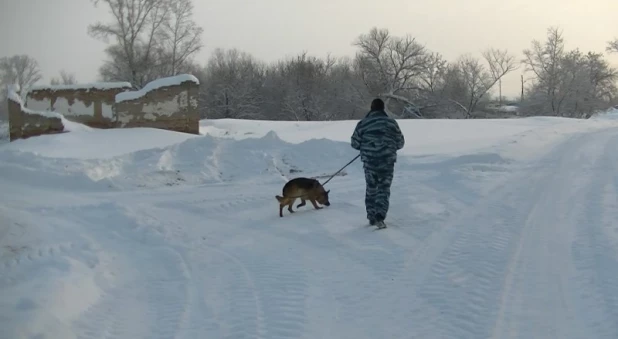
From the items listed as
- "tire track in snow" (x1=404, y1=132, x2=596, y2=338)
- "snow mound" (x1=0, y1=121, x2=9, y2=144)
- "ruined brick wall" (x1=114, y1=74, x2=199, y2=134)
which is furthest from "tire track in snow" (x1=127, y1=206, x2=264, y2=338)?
"snow mound" (x1=0, y1=121, x2=9, y2=144)

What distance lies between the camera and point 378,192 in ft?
25.2

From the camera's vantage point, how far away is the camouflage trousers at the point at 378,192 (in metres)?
7.66

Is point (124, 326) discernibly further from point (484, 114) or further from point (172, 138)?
point (484, 114)

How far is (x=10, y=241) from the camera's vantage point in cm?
686

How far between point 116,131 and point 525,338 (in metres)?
18.6

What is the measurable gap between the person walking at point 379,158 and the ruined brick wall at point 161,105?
14783 millimetres

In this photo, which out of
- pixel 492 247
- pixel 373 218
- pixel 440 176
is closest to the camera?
pixel 492 247

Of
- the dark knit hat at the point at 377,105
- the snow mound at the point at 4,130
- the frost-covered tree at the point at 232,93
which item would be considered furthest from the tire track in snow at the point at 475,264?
the frost-covered tree at the point at 232,93

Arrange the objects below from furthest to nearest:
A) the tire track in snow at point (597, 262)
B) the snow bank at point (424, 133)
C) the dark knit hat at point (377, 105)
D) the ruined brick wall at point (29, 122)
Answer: the ruined brick wall at point (29, 122), the snow bank at point (424, 133), the dark knit hat at point (377, 105), the tire track in snow at point (597, 262)

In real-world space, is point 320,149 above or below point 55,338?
above

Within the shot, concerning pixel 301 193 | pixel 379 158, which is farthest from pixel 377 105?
pixel 301 193

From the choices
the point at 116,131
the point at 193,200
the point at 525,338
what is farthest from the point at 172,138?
the point at 525,338

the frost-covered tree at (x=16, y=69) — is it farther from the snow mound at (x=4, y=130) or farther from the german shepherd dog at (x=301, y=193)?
the snow mound at (x=4, y=130)

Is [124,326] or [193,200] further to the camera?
[193,200]
